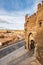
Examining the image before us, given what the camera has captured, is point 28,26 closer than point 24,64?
No

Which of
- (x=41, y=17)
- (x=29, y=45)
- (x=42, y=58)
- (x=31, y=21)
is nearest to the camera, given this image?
(x=42, y=58)

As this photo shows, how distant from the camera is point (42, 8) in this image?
13.3 m

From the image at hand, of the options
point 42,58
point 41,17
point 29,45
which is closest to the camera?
point 42,58

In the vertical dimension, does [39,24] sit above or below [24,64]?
above

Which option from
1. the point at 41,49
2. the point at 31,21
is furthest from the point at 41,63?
the point at 31,21

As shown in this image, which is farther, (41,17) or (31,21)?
(31,21)

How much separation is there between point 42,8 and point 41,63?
17.4ft

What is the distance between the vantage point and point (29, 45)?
21.1m

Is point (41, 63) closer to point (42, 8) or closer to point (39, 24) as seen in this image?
point (39, 24)

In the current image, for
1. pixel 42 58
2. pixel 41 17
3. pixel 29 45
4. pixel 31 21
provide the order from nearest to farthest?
pixel 42 58, pixel 41 17, pixel 31 21, pixel 29 45

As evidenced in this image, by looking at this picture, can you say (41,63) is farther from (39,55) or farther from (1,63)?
(1,63)

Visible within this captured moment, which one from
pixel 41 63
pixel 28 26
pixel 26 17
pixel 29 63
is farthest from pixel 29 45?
pixel 41 63

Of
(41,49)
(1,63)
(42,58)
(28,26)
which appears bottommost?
(1,63)

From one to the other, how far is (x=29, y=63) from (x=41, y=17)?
4784 millimetres
